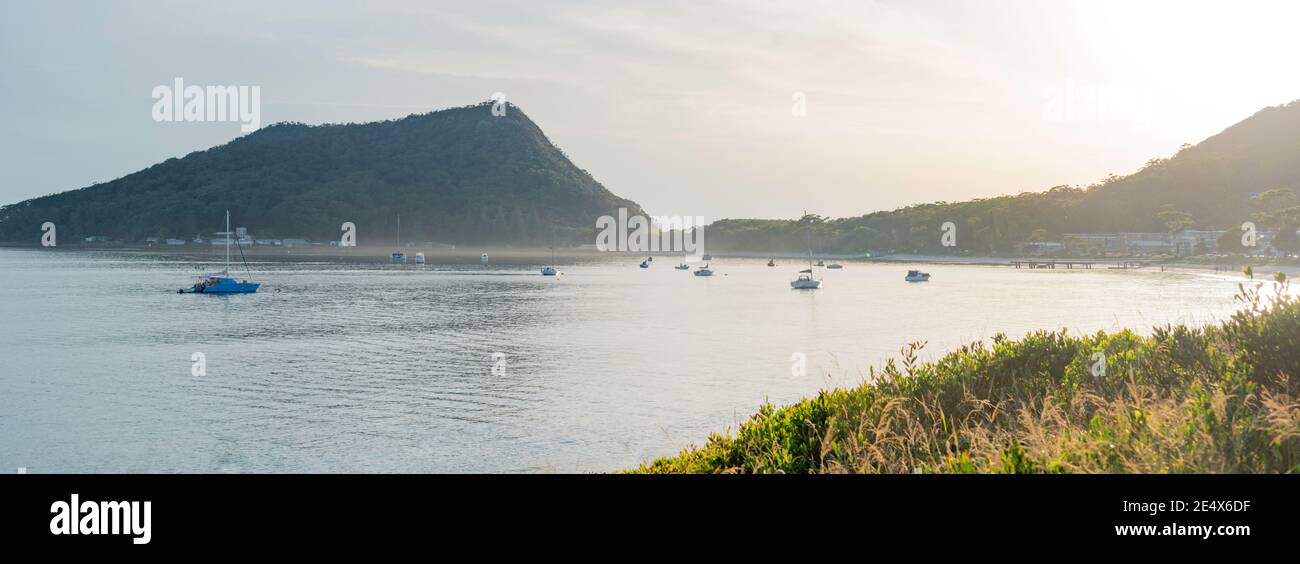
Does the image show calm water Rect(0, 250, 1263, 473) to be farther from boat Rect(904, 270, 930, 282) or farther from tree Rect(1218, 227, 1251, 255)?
tree Rect(1218, 227, 1251, 255)

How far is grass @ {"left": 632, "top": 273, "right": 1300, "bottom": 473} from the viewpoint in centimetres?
992

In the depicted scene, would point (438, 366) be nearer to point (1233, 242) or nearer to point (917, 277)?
point (917, 277)

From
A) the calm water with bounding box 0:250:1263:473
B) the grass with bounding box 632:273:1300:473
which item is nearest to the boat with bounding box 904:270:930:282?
the calm water with bounding box 0:250:1263:473

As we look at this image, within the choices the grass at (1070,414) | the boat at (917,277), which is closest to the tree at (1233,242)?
the boat at (917,277)

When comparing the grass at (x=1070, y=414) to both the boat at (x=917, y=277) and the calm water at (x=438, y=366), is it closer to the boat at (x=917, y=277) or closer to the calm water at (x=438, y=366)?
the calm water at (x=438, y=366)

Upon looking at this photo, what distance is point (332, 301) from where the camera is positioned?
323ft

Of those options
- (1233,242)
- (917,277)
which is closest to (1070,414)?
(917,277)

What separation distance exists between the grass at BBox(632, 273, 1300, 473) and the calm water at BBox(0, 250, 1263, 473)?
36.4ft

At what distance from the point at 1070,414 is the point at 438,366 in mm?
37652

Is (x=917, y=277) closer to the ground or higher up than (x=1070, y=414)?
closer to the ground

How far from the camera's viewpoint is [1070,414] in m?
15.4
